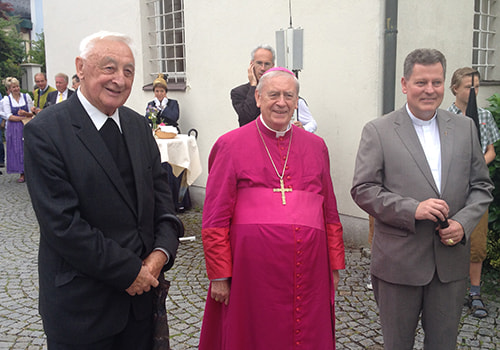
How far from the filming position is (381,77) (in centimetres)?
588

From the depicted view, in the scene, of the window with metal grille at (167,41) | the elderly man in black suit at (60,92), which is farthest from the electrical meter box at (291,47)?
the elderly man in black suit at (60,92)

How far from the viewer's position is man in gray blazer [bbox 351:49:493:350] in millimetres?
2799

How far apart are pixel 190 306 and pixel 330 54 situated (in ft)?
11.6

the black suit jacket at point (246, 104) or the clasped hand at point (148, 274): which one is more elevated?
the black suit jacket at point (246, 104)

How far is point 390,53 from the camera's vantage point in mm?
5734

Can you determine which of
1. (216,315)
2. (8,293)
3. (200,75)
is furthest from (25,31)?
(216,315)

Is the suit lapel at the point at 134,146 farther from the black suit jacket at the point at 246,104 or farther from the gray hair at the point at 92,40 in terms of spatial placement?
the black suit jacket at the point at 246,104

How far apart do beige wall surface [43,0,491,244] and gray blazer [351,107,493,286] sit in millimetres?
3084

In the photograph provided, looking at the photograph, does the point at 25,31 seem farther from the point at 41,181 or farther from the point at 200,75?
the point at 41,181

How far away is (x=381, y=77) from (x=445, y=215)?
11.5 ft

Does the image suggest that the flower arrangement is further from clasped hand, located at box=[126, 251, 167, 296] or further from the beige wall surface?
clasped hand, located at box=[126, 251, 167, 296]

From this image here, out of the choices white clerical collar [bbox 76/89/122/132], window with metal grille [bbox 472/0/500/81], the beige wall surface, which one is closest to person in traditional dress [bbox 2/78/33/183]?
the beige wall surface

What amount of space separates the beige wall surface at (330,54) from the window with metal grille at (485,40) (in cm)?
81

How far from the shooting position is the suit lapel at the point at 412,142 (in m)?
2.81
